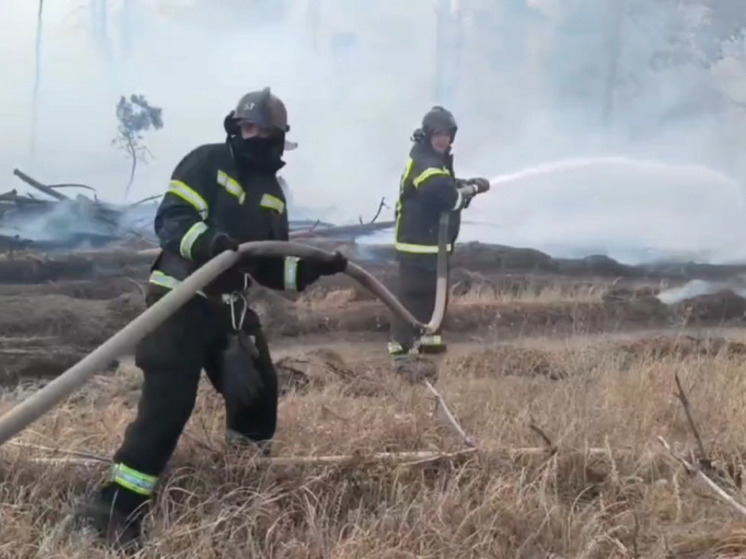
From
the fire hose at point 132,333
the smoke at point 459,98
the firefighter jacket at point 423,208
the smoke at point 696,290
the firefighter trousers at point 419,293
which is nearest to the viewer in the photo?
the fire hose at point 132,333

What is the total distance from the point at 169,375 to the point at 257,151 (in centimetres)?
87

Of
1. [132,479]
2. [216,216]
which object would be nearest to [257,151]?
[216,216]

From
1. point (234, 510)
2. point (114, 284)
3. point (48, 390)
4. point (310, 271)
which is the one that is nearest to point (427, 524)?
point (234, 510)

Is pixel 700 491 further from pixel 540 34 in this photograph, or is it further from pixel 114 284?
pixel 540 34

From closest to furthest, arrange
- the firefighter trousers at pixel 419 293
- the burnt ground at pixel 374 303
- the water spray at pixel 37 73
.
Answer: the firefighter trousers at pixel 419 293, the burnt ground at pixel 374 303, the water spray at pixel 37 73

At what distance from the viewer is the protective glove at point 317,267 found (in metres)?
3.78

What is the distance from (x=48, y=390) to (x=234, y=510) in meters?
0.88

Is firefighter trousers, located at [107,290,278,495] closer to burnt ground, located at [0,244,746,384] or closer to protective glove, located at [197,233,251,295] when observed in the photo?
protective glove, located at [197,233,251,295]

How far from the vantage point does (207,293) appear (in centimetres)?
360

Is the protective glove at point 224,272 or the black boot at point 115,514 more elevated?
the protective glove at point 224,272

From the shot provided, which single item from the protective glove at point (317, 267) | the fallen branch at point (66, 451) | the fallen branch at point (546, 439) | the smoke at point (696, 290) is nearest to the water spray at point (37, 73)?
the fallen branch at point (66, 451)

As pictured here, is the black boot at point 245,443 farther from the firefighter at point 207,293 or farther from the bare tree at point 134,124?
the bare tree at point 134,124

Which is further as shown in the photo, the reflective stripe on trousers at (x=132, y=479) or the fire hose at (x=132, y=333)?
the reflective stripe on trousers at (x=132, y=479)

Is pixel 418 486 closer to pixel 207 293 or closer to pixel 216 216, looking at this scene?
pixel 207 293
